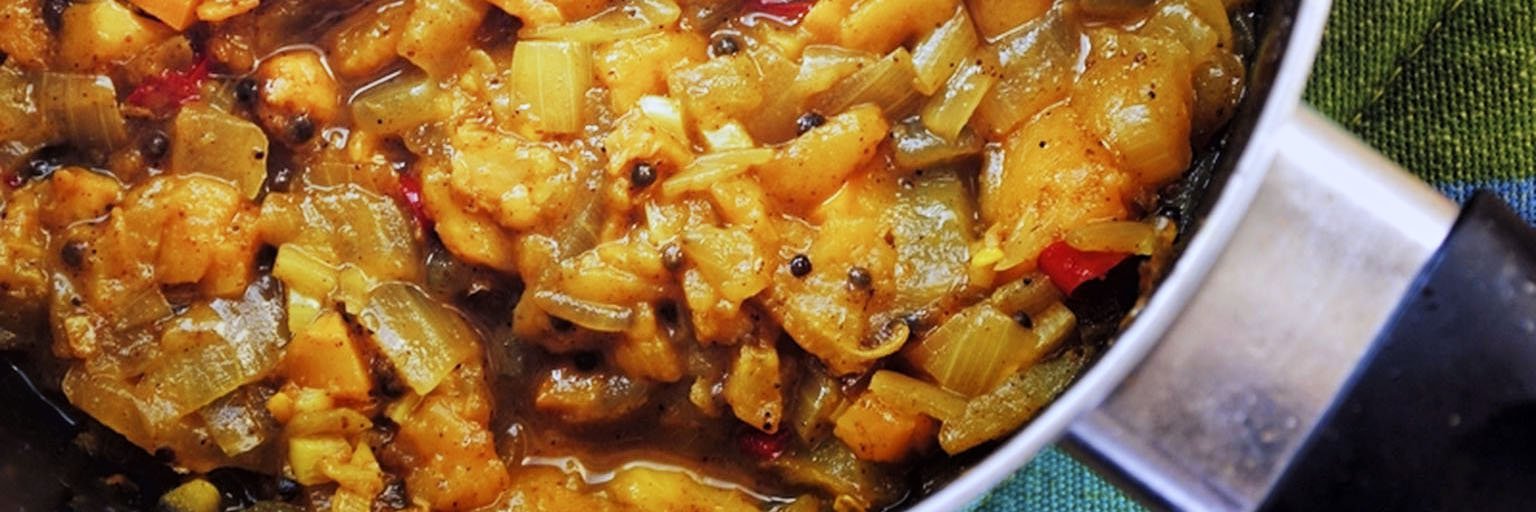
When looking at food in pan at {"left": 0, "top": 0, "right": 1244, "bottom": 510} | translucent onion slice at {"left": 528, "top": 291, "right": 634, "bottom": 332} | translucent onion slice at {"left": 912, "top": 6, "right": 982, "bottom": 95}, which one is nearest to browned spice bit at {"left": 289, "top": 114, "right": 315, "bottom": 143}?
food in pan at {"left": 0, "top": 0, "right": 1244, "bottom": 510}

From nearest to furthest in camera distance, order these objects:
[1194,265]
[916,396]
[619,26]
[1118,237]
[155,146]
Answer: [1194,265], [1118,237], [916,396], [619,26], [155,146]

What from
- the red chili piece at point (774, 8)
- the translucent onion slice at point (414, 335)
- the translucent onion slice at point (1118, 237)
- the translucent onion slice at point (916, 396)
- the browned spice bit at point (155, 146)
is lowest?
the translucent onion slice at point (916, 396)

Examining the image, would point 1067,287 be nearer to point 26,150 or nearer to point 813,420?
point 813,420

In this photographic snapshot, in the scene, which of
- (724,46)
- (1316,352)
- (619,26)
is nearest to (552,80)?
(619,26)

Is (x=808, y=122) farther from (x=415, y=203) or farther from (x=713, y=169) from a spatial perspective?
(x=415, y=203)

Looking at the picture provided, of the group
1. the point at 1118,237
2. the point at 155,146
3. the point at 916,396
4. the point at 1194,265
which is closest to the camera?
the point at 1194,265

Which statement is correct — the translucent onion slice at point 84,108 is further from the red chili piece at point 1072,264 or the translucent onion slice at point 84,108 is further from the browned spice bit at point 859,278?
the red chili piece at point 1072,264

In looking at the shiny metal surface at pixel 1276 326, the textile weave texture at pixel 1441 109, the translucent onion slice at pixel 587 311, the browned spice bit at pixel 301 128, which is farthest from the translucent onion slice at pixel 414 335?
the shiny metal surface at pixel 1276 326
